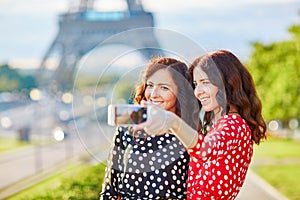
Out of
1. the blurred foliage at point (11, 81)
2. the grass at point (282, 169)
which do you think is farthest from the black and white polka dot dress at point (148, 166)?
the blurred foliage at point (11, 81)

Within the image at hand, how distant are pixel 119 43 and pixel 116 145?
371 mm

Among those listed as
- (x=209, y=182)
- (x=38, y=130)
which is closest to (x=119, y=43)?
(x=209, y=182)

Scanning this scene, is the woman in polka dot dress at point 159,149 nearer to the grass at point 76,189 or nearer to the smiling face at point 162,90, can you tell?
the smiling face at point 162,90

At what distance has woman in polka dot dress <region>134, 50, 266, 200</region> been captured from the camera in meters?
2.23

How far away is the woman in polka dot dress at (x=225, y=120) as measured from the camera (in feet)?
7.31

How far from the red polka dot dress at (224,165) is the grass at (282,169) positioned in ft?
22.2

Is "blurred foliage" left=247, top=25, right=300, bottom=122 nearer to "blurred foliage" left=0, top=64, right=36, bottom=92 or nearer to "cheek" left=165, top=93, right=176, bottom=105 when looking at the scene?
"blurred foliage" left=0, top=64, right=36, bottom=92

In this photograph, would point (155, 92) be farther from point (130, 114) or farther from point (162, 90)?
point (130, 114)

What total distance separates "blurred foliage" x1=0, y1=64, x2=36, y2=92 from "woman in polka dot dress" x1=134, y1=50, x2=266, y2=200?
81.5ft

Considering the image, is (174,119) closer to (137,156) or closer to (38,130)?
(137,156)

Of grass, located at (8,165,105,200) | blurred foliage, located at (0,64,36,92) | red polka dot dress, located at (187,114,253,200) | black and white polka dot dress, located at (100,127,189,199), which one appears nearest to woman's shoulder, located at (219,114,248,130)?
red polka dot dress, located at (187,114,253,200)

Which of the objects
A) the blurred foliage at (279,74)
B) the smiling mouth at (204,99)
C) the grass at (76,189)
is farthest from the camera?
the blurred foliage at (279,74)

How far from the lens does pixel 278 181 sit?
10.5 meters

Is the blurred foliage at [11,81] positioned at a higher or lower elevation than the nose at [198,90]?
lower
